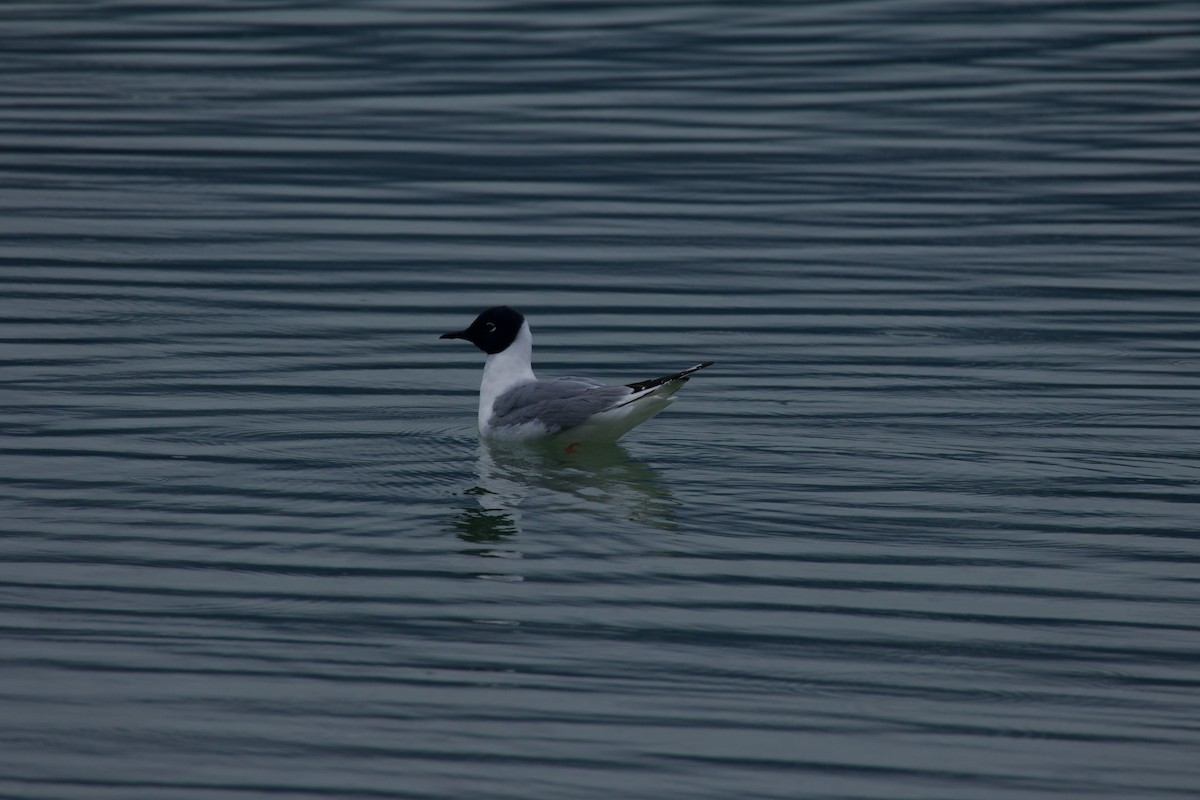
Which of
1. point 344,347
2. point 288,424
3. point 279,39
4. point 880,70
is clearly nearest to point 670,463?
point 288,424

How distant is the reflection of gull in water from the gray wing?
18 cm

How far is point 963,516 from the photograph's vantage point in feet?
30.0

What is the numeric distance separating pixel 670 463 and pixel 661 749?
12.1 feet

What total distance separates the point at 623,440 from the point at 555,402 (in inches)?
21.8

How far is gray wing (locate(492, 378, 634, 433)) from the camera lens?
34.0 ft

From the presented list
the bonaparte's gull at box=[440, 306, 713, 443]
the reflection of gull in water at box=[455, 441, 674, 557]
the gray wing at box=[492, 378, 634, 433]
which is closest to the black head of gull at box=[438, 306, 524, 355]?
the bonaparte's gull at box=[440, 306, 713, 443]

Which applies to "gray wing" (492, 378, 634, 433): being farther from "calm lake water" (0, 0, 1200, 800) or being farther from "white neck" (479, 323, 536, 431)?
"calm lake water" (0, 0, 1200, 800)

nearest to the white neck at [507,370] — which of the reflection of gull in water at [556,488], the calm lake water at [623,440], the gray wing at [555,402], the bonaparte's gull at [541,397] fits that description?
the bonaparte's gull at [541,397]

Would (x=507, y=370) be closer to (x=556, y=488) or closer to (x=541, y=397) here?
(x=541, y=397)

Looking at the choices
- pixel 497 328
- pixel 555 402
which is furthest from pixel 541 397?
pixel 497 328

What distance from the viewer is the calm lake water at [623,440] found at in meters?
6.83

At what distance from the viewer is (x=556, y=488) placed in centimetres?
984

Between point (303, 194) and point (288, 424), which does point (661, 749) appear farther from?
point (303, 194)

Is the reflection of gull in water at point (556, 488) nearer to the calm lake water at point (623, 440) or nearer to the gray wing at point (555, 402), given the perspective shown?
the calm lake water at point (623, 440)
